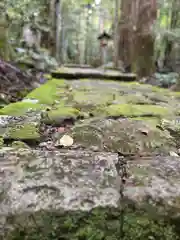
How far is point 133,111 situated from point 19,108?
79cm

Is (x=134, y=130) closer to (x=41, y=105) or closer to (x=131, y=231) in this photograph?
(x=131, y=231)

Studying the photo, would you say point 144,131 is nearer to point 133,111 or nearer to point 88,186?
point 133,111

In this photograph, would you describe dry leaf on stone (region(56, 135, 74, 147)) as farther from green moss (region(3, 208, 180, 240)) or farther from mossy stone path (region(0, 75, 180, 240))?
green moss (region(3, 208, 180, 240))

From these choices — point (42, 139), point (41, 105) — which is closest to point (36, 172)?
point (42, 139)

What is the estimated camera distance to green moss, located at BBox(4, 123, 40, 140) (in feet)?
4.08

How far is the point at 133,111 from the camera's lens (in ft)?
6.07

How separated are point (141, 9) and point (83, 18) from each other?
18.6 meters

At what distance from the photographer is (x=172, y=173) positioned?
96cm

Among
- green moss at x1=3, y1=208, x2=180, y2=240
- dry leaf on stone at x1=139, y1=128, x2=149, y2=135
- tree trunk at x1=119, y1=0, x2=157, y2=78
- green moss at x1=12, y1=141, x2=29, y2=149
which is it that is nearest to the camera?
green moss at x1=3, y1=208, x2=180, y2=240

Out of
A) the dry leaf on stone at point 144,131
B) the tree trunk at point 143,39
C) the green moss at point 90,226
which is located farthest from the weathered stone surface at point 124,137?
the tree trunk at point 143,39

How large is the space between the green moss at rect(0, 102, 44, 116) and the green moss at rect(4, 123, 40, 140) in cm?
34

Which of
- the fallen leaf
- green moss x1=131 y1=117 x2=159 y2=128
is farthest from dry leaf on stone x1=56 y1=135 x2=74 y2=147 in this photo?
green moss x1=131 y1=117 x2=159 y2=128

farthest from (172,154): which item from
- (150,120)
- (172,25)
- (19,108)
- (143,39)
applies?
(172,25)

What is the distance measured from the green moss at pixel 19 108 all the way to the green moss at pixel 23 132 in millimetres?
335
